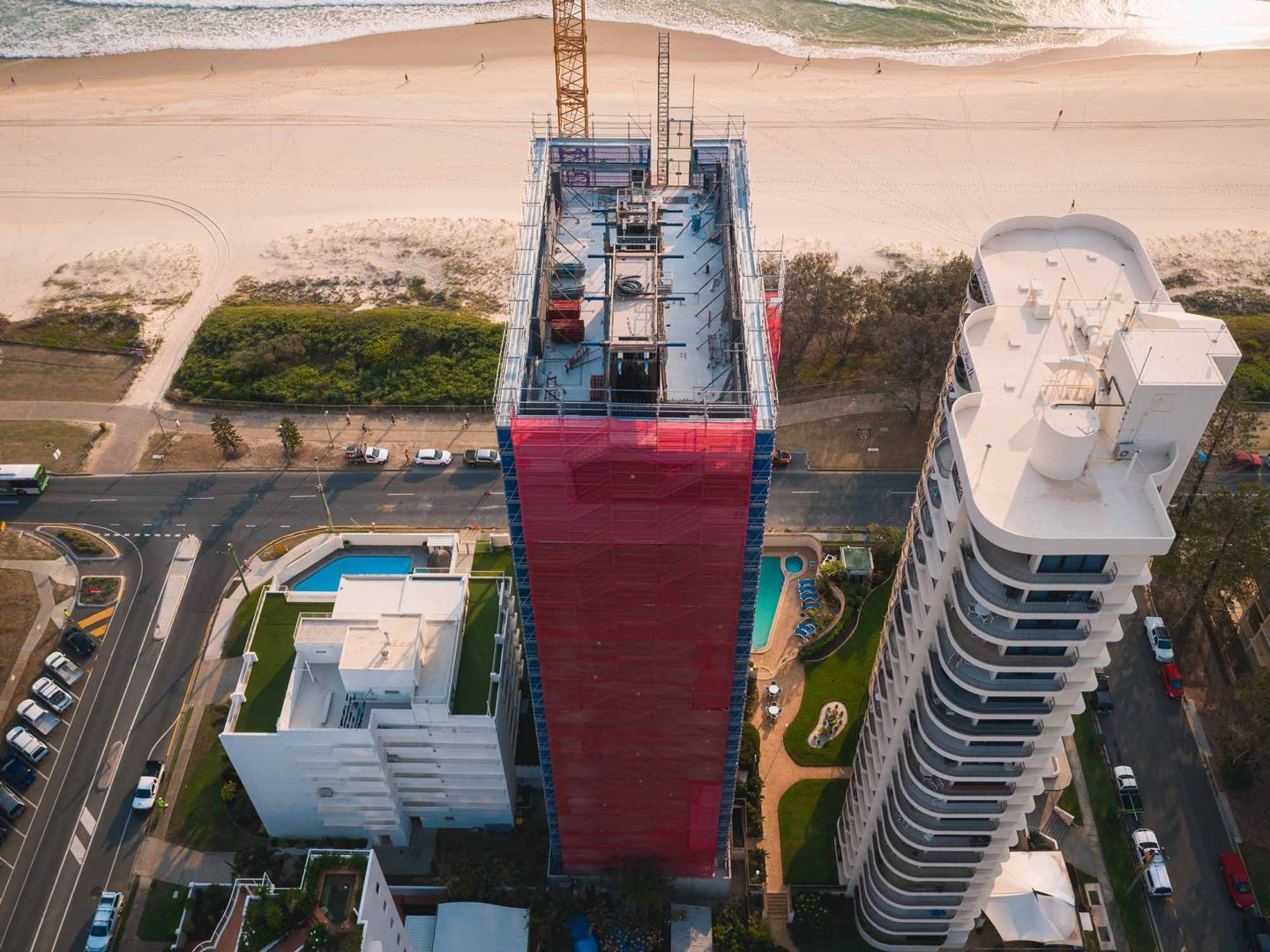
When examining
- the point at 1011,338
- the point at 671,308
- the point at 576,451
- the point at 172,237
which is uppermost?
the point at 172,237

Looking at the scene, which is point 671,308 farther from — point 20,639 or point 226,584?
point 20,639

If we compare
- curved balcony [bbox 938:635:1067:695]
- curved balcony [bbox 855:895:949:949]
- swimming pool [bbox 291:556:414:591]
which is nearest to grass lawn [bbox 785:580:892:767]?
curved balcony [bbox 855:895:949:949]

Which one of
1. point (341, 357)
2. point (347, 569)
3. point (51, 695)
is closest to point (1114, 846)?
point (347, 569)

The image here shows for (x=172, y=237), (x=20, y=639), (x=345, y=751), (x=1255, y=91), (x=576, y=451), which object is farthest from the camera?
(x=1255, y=91)

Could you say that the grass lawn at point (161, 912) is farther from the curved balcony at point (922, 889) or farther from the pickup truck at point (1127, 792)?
the pickup truck at point (1127, 792)

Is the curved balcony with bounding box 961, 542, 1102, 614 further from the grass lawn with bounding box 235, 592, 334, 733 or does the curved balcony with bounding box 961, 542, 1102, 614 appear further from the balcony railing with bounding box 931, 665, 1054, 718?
the grass lawn with bounding box 235, 592, 334, 733

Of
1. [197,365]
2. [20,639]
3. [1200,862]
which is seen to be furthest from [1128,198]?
[20,639]
